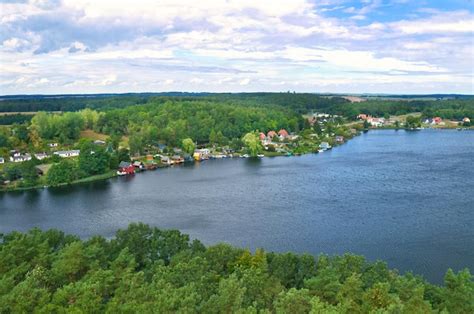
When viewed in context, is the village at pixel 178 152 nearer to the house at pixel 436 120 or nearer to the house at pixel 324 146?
the house at pixel 324 146

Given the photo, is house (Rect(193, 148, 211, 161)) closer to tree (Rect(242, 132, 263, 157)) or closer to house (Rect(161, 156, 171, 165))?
house (Rect(161, 156, 171, 165))

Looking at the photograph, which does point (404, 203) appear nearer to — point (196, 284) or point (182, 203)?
point (182, 203)

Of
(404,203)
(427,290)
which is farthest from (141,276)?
(404,203)

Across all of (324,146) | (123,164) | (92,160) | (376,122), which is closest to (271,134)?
(324,146)

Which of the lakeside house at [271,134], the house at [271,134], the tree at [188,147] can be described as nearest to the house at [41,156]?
the tree at [188,147]

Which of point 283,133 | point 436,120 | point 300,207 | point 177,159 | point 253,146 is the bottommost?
point 300,207

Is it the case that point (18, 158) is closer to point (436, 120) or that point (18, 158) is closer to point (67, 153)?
point (67, 153)
